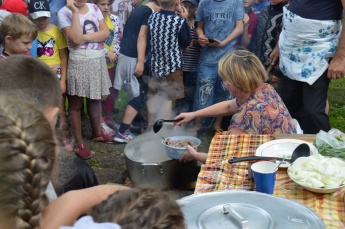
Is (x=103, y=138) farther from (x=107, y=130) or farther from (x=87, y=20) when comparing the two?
(x=87, y=20)

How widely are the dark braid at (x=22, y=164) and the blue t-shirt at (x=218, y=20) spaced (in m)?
4.11

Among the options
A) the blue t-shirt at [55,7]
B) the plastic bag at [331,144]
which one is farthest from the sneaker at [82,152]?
the plastic bag at [331,144]

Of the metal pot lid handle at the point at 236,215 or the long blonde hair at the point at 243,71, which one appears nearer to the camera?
the metal pot lid handle at the point at 236,215

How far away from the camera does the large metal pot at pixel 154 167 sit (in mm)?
3539

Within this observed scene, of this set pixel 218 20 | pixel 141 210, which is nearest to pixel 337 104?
pixel 218 20

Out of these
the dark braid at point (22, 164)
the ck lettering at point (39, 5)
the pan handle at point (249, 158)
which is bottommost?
the pan handle at point (249, 158)

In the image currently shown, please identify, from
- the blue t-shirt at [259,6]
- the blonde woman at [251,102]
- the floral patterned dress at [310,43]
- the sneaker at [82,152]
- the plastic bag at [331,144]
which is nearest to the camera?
the plastic bag at [331,144]

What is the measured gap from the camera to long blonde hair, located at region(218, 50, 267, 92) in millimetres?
3129

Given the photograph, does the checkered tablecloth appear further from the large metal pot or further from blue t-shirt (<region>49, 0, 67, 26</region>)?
blue t-shirt (<region>49, 0, 67, 26</region>)

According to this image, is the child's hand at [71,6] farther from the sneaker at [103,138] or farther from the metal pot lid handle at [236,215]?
the metal pot lid handle at [236,215]

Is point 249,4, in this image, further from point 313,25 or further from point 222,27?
point 313,25

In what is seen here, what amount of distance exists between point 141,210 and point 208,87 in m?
4.08

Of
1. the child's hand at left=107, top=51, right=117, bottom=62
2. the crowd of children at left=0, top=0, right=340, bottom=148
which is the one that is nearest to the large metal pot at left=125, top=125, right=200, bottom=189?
the crowd of children at left=0, top=0, right=340, bottom=148

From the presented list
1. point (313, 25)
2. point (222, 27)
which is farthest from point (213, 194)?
point (222, 27)
